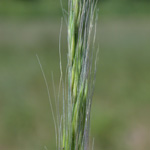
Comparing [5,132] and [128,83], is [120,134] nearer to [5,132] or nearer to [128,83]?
[5,132]

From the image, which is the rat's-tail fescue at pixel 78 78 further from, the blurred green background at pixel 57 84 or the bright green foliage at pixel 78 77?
the blurred green background at pixel 57 84

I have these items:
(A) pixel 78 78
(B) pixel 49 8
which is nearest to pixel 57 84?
(A) pixel 78 78

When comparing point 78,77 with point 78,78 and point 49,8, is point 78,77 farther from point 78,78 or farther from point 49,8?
point 49,8

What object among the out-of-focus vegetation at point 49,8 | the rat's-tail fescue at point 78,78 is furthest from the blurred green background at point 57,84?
the rat's-tail fescue at point 78,78

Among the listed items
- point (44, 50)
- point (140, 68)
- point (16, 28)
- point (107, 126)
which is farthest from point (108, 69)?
point (16, 28)

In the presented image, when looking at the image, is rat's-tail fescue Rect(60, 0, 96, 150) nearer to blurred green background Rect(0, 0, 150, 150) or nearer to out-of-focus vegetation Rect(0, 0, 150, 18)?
blurred green background Rect(0, 0, 150, 150)
